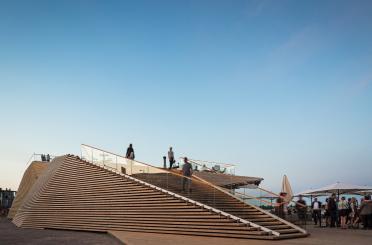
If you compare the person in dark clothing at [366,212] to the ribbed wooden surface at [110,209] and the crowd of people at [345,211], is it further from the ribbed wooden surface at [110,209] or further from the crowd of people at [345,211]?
the ribbed wooden surface at [110,209]

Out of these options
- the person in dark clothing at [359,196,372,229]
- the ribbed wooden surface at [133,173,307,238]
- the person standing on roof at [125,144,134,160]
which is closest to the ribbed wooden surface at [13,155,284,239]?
the ribbed wooden surface at [133,173,307,238]

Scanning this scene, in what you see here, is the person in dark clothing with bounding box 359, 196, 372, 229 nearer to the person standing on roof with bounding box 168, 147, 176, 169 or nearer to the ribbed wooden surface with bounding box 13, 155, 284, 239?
the ribbed wooden surface with bounding box 13, 155, 284, 239

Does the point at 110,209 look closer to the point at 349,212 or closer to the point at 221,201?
the point at 221,201

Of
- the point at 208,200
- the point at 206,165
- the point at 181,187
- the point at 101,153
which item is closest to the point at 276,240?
the point at 208,200

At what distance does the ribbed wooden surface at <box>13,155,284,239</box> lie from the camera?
1262cm

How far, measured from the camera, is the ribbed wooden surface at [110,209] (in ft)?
41.4

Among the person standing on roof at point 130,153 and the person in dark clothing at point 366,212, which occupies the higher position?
the person standing on roof at point 130,153

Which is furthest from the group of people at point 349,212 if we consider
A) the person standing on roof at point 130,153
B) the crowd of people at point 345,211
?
the person standing on roof at point 130,153

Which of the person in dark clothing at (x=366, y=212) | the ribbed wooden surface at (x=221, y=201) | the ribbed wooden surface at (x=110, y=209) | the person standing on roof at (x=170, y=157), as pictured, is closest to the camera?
the ribbed wooden surface at (x=110, y=209)

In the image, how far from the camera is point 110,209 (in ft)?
49.7

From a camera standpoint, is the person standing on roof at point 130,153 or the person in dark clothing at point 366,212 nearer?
the person in dark clothing at point 366,212

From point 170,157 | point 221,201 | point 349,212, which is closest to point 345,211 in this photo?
point 349,212

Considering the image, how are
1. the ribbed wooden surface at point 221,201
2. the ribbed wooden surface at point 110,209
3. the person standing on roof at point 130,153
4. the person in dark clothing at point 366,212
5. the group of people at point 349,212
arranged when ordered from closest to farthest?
the ribbed wooden surface at point 110,209, the ribbed wooden surface at point 221,201, the person in dark clothing at point 366,212, the group of people at point 349,212, the person standing on roof at point 130,153

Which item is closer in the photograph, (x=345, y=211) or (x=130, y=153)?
(x=345, y=211)
